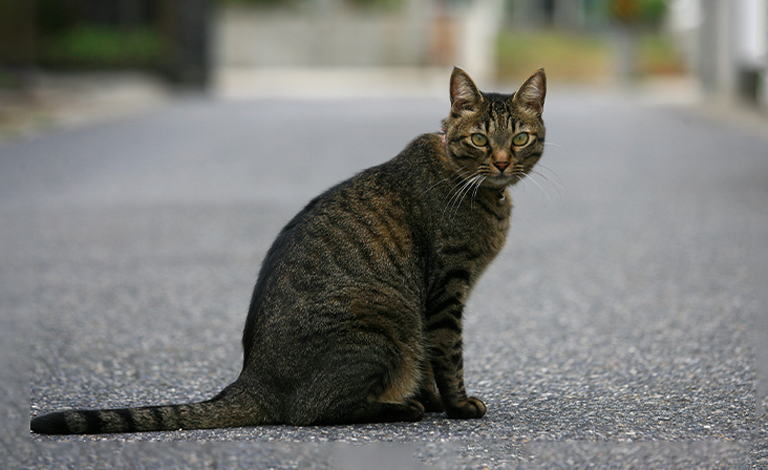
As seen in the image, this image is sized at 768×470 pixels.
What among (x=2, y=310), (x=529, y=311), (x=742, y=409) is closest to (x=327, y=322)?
(x=742, y=409)

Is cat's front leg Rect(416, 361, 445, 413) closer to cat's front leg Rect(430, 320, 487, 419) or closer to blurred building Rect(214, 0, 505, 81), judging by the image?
cat's front leg Rect(430, 320, 487, 419)

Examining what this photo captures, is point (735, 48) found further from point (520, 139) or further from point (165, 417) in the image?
point (165, 417)

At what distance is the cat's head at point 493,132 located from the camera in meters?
3.32

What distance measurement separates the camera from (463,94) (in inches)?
132


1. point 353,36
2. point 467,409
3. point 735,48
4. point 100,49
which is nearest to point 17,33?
point 100,49

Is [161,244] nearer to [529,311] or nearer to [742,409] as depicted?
[529,311]

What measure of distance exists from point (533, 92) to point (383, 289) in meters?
0.87

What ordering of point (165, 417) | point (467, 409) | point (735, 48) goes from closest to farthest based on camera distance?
point (165, 417)
point (467, 409)
point (735, 48)

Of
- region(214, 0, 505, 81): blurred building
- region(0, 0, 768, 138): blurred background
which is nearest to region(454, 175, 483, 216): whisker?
region(0, 0, 768, 138): blurred background

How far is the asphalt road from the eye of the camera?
3.31m

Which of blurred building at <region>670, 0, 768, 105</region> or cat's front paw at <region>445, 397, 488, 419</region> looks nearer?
cat's front paw at <region>445, 397, 488, 419</region>

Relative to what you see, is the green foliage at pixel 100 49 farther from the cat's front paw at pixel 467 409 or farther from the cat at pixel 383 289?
the cat's front paw at pixel 467 409

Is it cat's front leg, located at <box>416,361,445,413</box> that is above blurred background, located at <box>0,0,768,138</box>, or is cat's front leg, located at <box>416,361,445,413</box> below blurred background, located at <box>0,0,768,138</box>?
below

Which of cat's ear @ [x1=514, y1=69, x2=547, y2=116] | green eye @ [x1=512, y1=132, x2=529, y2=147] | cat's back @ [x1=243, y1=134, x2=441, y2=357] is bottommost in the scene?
cat's back @ [x1=243, y1=134, x2=441, y2=357]
